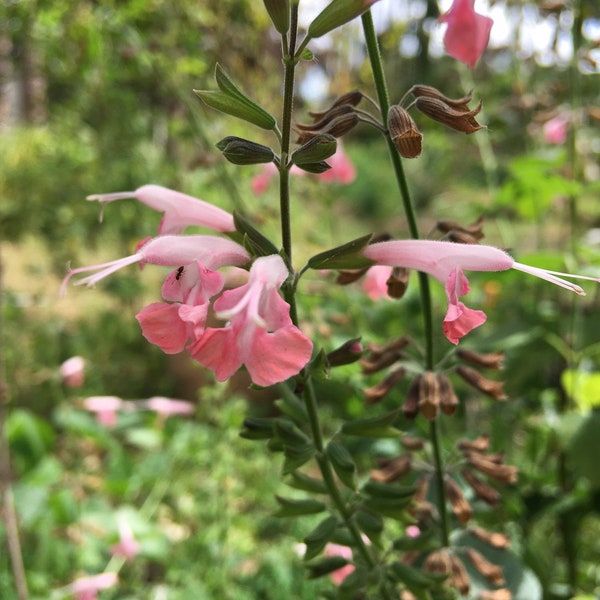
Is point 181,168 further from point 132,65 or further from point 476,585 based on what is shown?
point 476,585

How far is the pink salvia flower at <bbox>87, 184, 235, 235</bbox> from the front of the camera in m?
0.64

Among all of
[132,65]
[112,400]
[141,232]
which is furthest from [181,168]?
[112,400]

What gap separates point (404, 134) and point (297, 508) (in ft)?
1.26

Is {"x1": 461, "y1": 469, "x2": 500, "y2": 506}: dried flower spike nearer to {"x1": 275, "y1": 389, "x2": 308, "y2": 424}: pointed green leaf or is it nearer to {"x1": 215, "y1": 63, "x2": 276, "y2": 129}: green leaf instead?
{"x1": 275, "y1": 389, "x2": 308, "y2": 424}: pointed green leaf

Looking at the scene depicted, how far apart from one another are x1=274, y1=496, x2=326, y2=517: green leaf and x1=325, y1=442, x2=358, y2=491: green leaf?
0.07 metres

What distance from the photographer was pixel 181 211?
0.66 metres

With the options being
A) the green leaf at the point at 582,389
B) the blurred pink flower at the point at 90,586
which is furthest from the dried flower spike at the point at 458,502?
the blurred pink flower at the point at 90,586

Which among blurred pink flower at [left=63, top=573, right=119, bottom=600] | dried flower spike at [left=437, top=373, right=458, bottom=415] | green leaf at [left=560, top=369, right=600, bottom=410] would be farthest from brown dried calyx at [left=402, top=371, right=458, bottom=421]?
blurred pink flower at [left=63, top=573, right=119, bottom=600]

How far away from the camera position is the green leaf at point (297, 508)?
65 centimetres

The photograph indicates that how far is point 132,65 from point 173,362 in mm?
1518

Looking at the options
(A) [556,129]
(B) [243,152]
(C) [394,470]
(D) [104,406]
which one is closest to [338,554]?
(C) [394,470]

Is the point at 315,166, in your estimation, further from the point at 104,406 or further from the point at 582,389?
the point at 104,406

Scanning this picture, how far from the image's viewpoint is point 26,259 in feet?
15.1

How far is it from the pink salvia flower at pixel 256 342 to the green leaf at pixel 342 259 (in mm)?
99
